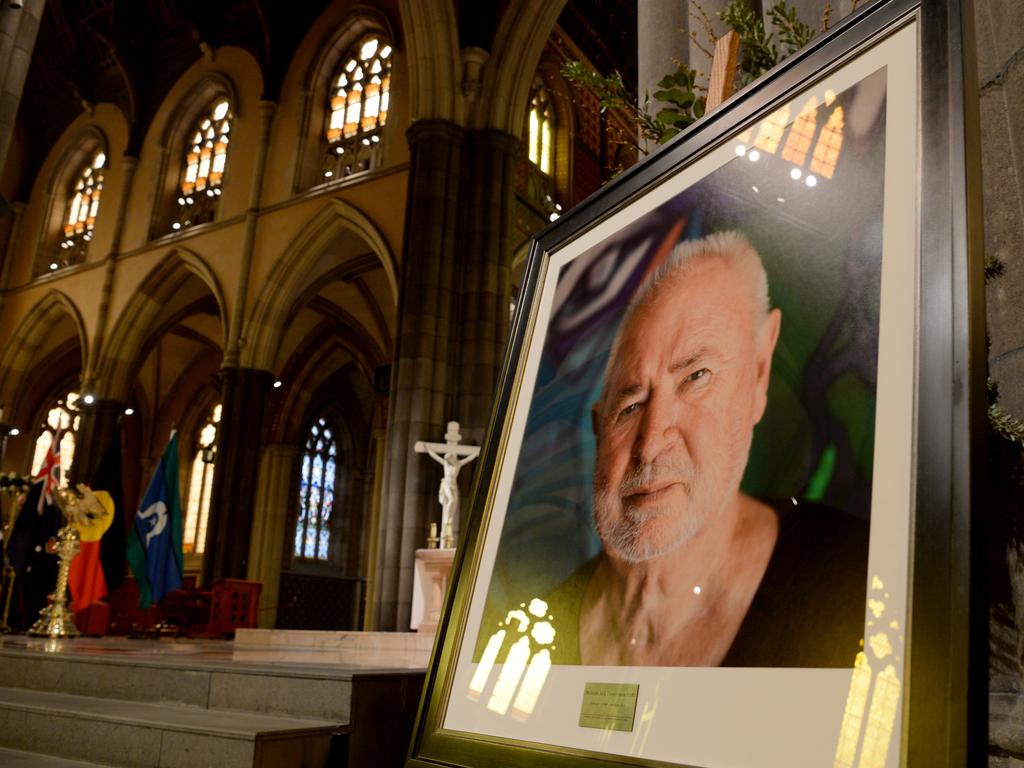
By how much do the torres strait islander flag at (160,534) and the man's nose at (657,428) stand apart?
6999 millimetres

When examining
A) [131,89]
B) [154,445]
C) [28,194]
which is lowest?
[154,445]

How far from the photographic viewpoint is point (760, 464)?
94 cm

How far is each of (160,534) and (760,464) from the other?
7.44 m

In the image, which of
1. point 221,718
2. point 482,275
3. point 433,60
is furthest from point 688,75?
point 433,60

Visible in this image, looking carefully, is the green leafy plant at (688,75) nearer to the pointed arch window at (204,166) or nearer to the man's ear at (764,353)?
the man's ear at (764,353)

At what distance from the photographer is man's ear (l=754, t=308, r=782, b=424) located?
0.96 m

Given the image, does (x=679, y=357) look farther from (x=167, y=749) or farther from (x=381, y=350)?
(x=381, y=350)

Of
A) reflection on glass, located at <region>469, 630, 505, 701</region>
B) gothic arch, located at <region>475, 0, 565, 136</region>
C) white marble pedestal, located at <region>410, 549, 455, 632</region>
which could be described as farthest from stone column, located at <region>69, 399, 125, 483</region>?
reflection on glass, located at <region>469, 630, 505, 701</region>

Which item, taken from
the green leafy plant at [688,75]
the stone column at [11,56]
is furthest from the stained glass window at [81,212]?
the green leafy plant at [688,75]

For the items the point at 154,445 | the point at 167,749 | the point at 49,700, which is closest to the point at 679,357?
the point at 167,749

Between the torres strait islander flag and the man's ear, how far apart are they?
23.5 ft

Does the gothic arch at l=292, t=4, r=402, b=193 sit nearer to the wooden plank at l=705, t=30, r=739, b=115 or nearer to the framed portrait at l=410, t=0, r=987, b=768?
the wooden plank at l=705, t=30, r=739, b=115

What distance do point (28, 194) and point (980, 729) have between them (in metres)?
19.3

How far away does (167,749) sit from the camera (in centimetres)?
197
